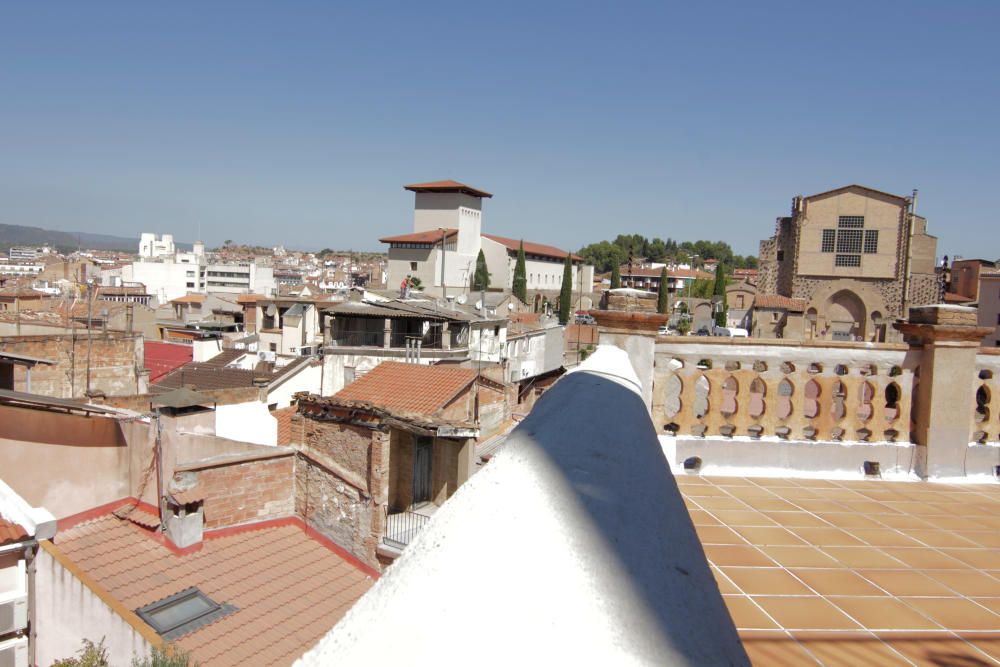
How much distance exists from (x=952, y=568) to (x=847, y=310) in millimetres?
35965

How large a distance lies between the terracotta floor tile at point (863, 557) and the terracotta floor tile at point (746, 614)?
0.73 metres

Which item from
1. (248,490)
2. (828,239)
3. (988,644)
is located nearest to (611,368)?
(988,644)

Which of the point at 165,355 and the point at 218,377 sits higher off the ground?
the point at 218,377

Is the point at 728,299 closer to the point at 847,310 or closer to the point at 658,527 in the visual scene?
the point at 847,310

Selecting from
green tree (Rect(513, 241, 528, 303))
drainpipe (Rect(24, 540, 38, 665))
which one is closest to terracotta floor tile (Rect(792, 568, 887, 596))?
drainpipe (Rect(24, 540, 38, 665))

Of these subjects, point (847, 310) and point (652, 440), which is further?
point (847, 310)

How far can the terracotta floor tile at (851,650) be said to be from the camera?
2320 mm

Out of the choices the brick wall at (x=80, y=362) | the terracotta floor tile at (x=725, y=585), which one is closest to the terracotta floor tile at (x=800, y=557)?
the terracotta floor tile at (x=725, y=585)

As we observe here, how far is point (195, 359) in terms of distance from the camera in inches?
1120

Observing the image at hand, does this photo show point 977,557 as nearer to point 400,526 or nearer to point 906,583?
point 906,583

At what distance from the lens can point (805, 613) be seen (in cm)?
266

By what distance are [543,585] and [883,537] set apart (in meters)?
3.43

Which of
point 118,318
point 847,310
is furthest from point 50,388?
point 847,310

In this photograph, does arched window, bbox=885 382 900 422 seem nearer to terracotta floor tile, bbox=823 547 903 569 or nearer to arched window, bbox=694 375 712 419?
arched window, bbox=694 375 712 419
